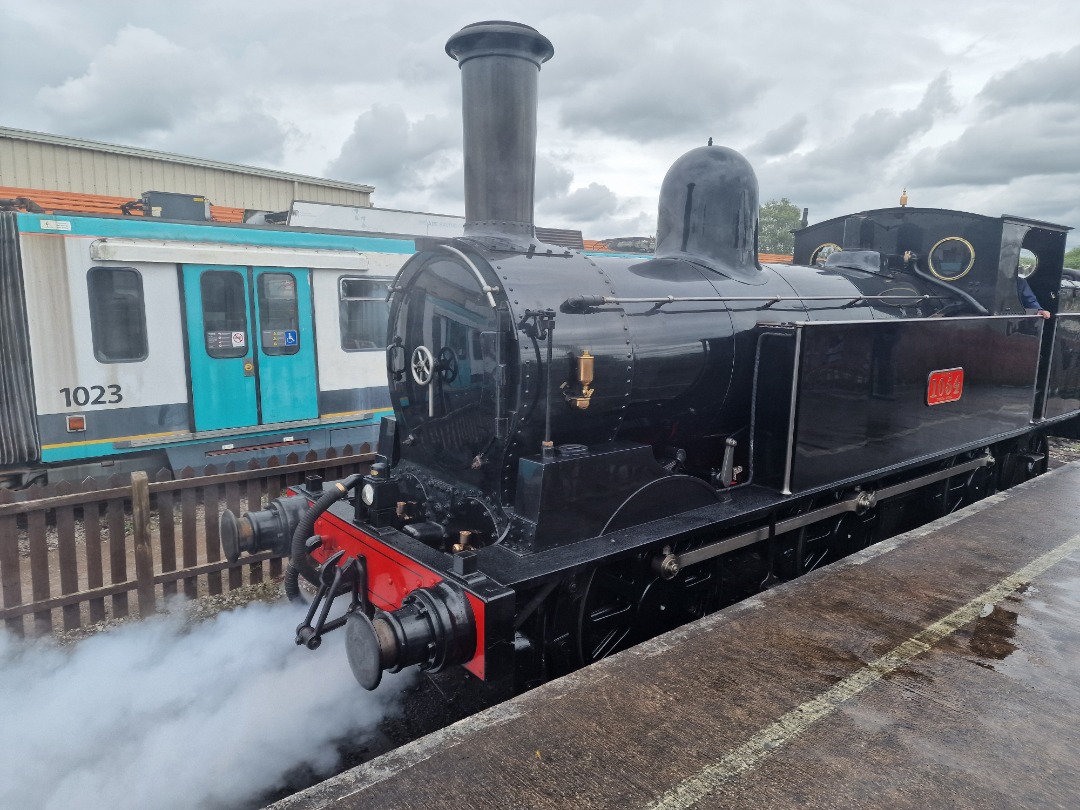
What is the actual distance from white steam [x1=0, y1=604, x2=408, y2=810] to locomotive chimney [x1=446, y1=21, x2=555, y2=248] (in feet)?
8.33

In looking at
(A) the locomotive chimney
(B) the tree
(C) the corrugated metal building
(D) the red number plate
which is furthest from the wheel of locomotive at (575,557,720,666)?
(B) the tree

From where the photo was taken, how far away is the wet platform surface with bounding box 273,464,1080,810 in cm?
230

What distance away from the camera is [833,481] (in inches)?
173

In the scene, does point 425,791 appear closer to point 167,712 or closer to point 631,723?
point 631,723

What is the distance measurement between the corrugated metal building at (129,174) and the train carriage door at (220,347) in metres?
12.3

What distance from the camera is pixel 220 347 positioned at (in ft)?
23.9

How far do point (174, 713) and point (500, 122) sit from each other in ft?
11.0

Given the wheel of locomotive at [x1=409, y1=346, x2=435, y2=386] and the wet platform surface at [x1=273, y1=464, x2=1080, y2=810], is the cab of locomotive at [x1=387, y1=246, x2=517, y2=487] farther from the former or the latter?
the wet platform surface at [x1=273, y1=464, x2=1080, y2=810]

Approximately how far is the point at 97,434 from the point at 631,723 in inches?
237

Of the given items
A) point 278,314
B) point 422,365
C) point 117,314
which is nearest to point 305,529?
point 422,365

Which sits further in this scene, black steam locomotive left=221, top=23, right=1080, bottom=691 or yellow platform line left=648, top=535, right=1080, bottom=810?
black steam locomotive left=221, top=23, right=1080, bottom=691

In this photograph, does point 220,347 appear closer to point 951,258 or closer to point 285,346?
point 285,346

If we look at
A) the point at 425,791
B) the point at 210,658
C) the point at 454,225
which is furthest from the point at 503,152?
the point at 454,225

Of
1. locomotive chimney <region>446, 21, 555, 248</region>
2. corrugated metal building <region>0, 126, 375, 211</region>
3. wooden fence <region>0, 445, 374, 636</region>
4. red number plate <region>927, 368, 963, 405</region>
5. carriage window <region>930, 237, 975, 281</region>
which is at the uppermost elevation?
corrugated metal building <region>0, 126, 375, 211</region>
